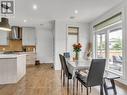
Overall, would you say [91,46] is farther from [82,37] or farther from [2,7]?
[2,7]

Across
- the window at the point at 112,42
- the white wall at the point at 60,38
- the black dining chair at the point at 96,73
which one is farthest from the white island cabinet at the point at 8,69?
the window at the point at 112,42

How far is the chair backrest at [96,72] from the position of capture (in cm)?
257

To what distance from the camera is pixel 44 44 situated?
10.1m

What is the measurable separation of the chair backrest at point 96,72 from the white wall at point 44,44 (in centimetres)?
767

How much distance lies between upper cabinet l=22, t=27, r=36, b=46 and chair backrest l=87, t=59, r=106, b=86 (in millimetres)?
7161

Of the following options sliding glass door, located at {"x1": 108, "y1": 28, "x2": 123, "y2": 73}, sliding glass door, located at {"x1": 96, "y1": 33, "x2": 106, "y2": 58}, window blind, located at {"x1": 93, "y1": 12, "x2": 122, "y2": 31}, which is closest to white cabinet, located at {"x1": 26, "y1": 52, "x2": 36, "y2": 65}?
sliding glass door, located at {"x1": 96, "y1": 33, "x2": 106, "y2": 58}

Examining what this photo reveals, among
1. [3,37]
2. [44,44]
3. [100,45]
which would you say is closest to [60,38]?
[100,45]

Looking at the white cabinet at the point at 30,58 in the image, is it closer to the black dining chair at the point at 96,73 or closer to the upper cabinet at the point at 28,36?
the upper cabinet at the point at 28,36

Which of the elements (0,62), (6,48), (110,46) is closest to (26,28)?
(6,48)

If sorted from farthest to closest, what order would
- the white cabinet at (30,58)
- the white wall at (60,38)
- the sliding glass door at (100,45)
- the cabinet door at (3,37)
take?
the white cabinet at (30,58), the cabinet door at (3,37), the white wall at (60,38), the sliding glass door at (100,45)

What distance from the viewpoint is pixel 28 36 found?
914 centimetres

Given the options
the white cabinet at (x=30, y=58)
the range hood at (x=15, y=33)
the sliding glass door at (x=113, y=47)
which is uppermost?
the range hood at (x=15, y=33)

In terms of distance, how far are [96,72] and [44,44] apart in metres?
7.79

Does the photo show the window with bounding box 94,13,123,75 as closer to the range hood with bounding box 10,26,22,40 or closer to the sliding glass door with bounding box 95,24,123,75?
the sliding glass door with bounding box 95,24,123,75
